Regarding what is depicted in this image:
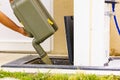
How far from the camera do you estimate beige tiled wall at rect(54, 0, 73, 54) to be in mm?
1792

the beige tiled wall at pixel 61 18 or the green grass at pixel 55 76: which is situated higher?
the beige tiled wall at pixel 61 18

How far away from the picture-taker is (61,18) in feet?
5.88

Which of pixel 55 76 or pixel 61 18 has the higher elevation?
pixel 61 18

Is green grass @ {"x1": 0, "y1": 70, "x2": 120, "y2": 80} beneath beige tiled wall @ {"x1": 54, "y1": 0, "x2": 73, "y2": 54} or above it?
beneath

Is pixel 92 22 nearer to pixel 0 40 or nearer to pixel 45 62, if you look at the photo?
pixel 45 62

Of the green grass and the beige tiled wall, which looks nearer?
the green grass

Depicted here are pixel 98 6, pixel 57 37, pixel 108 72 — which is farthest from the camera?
pixel 57 37

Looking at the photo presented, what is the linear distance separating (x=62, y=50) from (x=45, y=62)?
1.54 ft

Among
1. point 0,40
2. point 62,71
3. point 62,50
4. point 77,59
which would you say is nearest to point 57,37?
point 62,50

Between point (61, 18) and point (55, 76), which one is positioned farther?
point (61, 18)

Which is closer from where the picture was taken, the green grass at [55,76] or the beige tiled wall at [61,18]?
the green grass at [55,76]

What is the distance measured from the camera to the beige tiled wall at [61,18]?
179 cm

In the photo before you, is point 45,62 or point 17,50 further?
point 17,50

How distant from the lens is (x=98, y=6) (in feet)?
3.95
